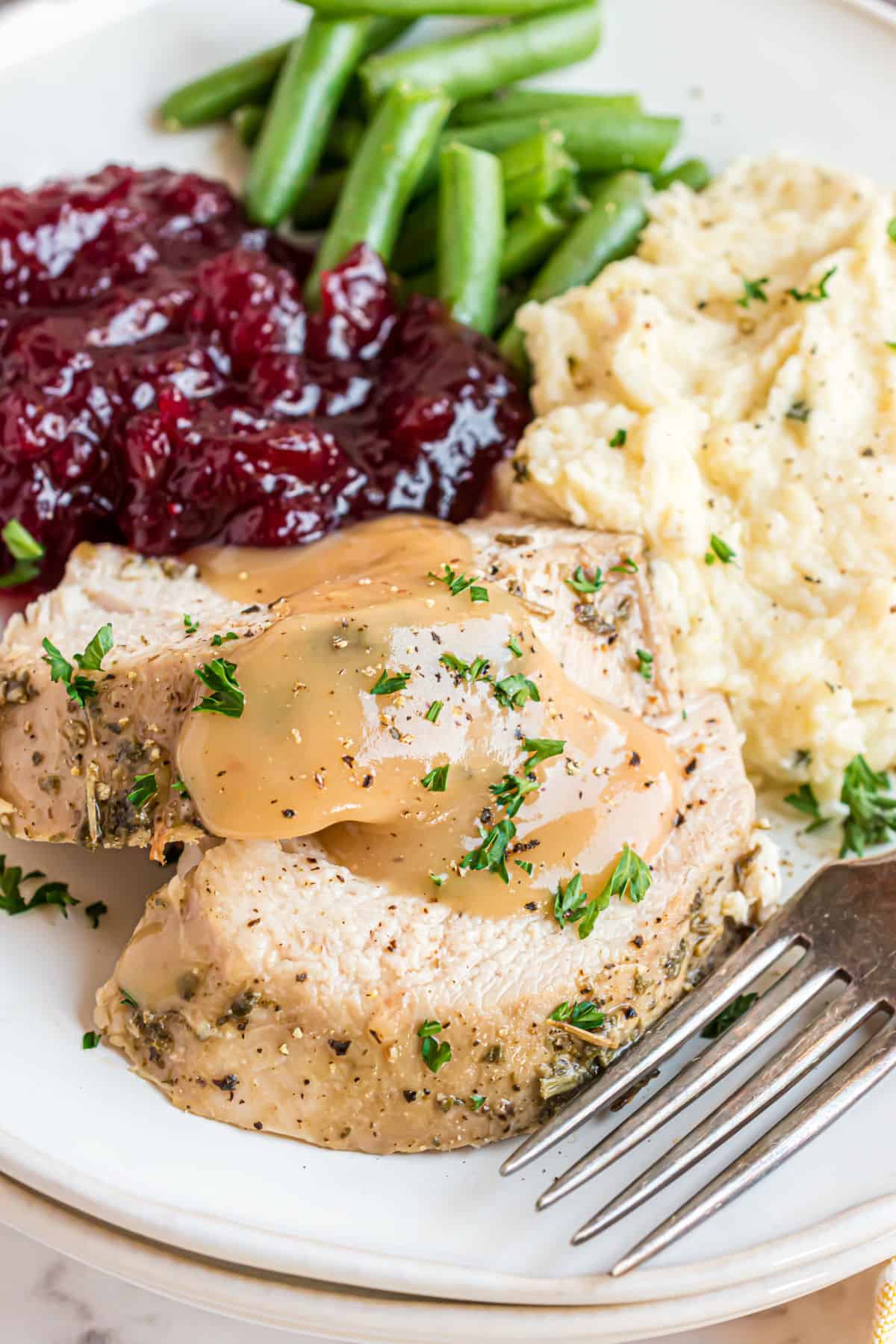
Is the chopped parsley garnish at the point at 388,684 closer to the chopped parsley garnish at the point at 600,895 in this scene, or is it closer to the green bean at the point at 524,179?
the chopped parsley garnish at the point at 600,895

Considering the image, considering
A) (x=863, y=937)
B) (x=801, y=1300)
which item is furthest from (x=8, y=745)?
(x=801, y=1300)

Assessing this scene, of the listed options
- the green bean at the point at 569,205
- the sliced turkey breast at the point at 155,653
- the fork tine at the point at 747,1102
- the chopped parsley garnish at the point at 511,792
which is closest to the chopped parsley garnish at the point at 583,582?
the sliced turkey breast at the point at 155,653

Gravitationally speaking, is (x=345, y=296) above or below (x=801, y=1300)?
above

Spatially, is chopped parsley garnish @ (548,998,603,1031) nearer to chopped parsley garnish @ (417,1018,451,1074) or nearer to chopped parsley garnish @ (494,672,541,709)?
chopped parsley garnish @ (417,1018,451,1074)

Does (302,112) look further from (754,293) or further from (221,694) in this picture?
(221,694)

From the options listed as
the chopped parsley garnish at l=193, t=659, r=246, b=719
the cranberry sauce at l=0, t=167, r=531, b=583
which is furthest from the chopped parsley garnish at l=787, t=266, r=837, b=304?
the chopped parsley garnish at l=193, t=659, r=246, b=719

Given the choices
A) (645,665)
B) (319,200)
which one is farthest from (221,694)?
(319,200)

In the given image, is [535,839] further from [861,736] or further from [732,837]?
[861,736]
